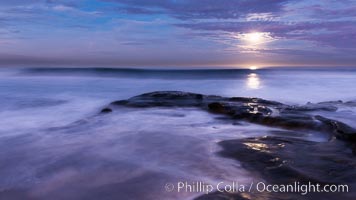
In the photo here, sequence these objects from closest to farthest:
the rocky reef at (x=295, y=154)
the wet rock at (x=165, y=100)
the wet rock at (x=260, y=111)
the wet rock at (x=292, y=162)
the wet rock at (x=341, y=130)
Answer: the wet rock at (x=292, y=162) < the rocky reef at (x=295, y=154) < the wet rock at (x=341, y=130) < the wet rock at (x=260, y=111) < the wet rock at (x=165, y=100)

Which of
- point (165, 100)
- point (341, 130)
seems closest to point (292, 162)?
point (341, 130)

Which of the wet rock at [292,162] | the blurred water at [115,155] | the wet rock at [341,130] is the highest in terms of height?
the wet rock at [341,130]

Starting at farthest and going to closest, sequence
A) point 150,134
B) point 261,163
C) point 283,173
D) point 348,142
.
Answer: point 150,134, point 348,142, point 261,163, point 283,173

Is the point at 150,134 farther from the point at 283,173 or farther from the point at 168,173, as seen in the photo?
the point at 283,173

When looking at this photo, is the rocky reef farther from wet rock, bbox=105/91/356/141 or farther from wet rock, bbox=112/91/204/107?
wet rock, bbox=112/91/204/107

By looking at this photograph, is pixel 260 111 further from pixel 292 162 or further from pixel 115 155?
pixel 115 155

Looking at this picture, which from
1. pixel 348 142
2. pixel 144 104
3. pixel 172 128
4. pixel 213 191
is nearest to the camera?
A: pixel 213 191

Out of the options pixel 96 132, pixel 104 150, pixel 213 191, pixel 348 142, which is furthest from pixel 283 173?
pixel 96 132

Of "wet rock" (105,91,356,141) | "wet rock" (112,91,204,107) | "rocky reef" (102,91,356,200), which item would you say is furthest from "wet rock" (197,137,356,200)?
"wet rock" (112,91,204,107)

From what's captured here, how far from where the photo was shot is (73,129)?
286 inches

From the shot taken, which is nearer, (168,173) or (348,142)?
(168,173)

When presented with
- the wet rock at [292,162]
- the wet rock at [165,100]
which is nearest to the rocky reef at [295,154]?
the wet rock at [292,162]

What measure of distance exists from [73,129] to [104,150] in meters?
2.21

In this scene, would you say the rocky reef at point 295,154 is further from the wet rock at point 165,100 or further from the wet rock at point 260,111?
the wet rock at point 165,100
